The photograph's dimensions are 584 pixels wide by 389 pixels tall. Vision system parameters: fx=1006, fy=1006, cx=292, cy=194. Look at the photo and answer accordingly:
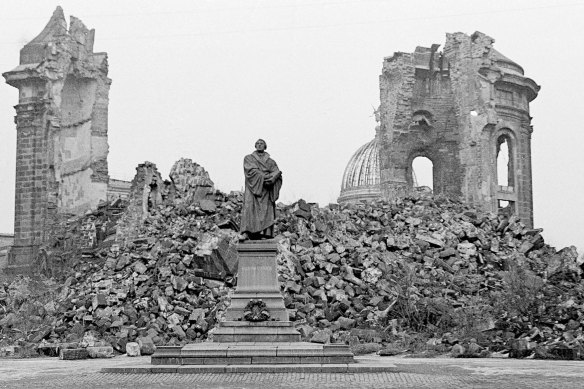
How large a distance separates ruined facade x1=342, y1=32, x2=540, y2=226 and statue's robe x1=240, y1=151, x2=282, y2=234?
19.4 m

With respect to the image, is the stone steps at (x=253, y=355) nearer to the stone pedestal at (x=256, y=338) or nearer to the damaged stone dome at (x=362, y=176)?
the stone pedestal at (x=256, y=338)

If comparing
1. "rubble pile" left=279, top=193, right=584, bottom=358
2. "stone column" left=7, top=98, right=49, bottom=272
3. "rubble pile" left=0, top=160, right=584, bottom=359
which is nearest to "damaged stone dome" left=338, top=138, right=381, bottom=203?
"rubble pile" left=279, top=193, right=584, bottom=358

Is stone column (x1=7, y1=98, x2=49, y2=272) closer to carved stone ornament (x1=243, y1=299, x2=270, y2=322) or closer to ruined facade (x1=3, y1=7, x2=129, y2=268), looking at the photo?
ruined facade (x1=3, y1=7, x2=129, y2=268)

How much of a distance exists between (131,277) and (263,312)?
8902 millimetres

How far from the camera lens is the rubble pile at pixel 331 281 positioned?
20047 mm

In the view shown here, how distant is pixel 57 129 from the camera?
34250 mm

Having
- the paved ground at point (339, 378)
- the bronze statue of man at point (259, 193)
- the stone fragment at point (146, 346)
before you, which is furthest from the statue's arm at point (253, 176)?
the stone fragment at point (146, 346)

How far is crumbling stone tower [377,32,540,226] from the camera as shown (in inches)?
1391

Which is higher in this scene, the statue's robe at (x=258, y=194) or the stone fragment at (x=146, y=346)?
the statue's robe at (x=258, y=194)

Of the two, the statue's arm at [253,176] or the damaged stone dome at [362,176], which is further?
the damaged stone dome at [362,176]

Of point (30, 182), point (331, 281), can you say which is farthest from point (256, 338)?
point (30, 182)

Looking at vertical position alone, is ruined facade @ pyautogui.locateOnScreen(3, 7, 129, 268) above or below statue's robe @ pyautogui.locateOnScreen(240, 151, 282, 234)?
above

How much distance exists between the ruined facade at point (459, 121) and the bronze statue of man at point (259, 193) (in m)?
19.3

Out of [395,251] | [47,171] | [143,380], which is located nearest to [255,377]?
[143,380]
